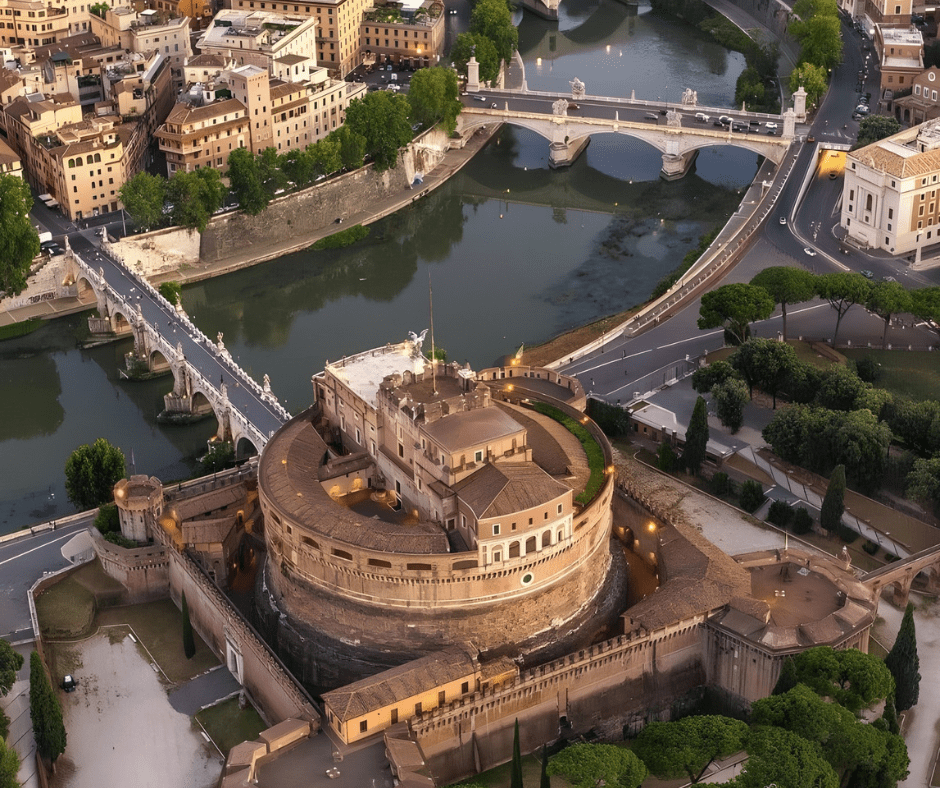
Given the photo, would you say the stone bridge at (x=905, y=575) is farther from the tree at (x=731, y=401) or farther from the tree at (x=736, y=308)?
the tree at (x=736, y=308)

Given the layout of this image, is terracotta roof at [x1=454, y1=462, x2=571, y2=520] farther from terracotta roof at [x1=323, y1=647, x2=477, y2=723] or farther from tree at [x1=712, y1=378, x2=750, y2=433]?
tree at [x1=712, y1=378, x2=750, y2=433]

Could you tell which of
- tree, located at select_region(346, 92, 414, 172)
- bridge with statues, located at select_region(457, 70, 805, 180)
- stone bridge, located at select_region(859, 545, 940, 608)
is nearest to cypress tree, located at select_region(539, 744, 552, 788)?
stone bridge, located at select_region(859, 545, 940, 608)

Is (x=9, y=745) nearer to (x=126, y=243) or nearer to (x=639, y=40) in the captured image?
(x=126, y=243)

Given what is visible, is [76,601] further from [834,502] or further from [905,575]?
[905,575]

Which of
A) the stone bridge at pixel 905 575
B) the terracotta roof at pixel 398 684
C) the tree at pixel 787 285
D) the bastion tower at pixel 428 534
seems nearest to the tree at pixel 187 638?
the bastion tower at pixel 428 534

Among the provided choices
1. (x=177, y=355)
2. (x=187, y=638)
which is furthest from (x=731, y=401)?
(x=177, y=355)

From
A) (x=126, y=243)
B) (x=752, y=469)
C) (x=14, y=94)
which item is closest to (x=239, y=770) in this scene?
(x=752, y=469)
